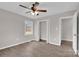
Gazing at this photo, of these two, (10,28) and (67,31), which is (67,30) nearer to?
(67,31)

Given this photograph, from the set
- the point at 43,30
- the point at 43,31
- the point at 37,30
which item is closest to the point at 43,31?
the point at 43,31

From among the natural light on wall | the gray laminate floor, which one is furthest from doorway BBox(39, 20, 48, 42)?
the gray laminate floor

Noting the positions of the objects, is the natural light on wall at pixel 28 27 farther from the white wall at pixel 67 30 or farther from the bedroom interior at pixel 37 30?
the white wall at pixel 67 30

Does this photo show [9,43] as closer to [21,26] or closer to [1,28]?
[1,28]

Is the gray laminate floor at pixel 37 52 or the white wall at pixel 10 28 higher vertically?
the white wall at pixel 10 28

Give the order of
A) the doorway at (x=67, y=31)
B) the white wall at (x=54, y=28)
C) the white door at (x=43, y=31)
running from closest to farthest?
the white wall at (x=54, y=28) < the doorway at (x=67, y=31) < the white door at (x=43, y=31)

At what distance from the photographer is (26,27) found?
6340 mm

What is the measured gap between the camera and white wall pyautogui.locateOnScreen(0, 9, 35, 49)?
4.12m

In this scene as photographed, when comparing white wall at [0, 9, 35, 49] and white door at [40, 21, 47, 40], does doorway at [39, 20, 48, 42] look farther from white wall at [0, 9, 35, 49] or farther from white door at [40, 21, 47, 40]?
white wall at [0, 9, 35, 49]

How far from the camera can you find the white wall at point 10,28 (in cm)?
412

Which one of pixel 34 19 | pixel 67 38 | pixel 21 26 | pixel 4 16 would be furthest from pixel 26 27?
pixel 67 38

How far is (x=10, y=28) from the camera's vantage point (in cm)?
464

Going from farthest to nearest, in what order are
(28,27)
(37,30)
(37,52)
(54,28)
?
(37,30) < (28,27) < (54,28) < (37,52)

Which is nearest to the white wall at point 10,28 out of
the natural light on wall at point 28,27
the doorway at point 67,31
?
the natural light on wall at point 28,27
